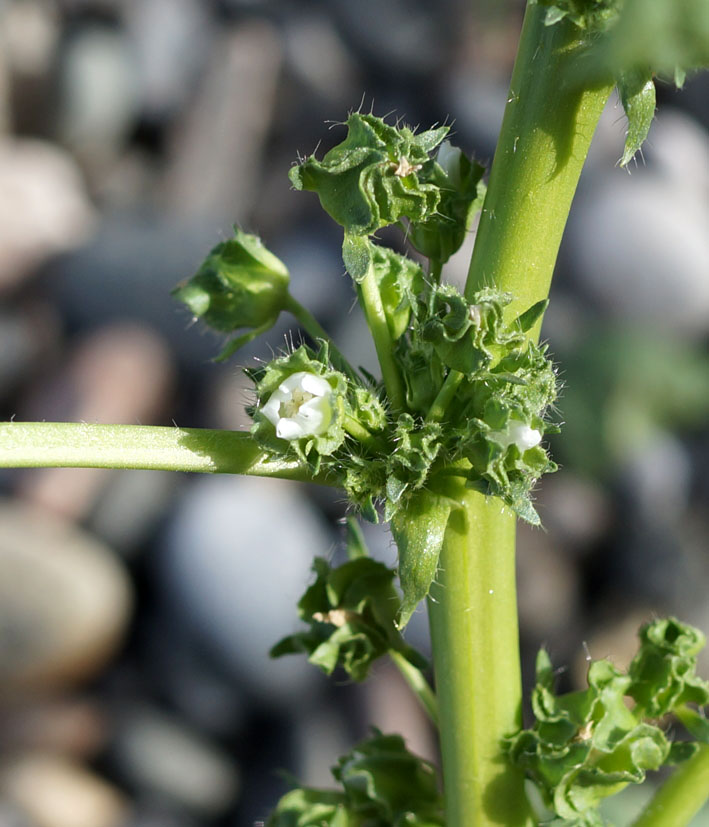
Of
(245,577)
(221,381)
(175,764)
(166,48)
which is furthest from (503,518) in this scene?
(166,48)

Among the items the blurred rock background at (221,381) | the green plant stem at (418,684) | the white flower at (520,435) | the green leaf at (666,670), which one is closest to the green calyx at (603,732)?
the green leaf at (666,670)

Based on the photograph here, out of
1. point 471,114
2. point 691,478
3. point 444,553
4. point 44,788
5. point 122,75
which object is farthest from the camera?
point 122,75

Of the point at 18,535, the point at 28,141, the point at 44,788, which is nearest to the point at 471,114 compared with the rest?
the point at 28,141

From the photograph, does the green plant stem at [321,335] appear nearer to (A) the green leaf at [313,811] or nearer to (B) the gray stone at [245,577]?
(A) the green leaf at [313,811]

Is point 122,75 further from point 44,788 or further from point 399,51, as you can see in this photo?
point 44,788

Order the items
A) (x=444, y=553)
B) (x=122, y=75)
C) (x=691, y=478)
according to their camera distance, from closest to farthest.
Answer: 1. (x=444, y=553)
2. (x=691, y=478)
3. (x=122, y=75)

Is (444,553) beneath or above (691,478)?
above
